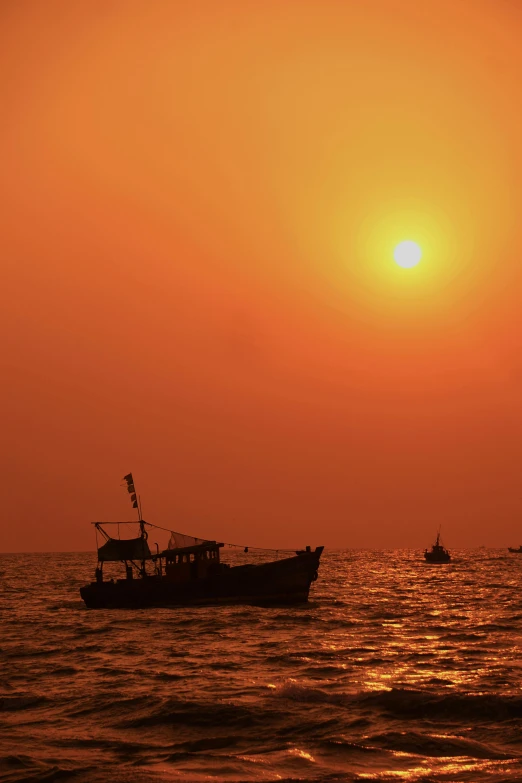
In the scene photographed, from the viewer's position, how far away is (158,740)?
1656cm

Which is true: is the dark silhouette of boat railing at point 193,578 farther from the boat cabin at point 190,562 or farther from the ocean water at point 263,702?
the ocean water at point 263,702

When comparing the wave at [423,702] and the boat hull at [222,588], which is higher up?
the boat hull at [222,588]

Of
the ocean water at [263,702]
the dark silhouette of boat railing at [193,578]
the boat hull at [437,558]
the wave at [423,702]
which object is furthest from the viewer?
the boat hull at [437,558]

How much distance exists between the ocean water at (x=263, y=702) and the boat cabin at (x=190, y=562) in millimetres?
7306

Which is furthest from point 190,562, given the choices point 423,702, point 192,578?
point 423,702

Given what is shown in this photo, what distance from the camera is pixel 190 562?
46.7 m

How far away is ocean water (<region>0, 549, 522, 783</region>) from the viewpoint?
1458cm

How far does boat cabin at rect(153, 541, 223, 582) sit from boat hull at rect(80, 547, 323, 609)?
1.20ft

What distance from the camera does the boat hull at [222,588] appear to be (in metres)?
46.5

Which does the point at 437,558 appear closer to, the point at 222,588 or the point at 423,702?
the point at 222,588

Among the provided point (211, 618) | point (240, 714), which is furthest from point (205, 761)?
point (211, 618)

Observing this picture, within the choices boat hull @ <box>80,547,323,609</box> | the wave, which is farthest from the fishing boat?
the wave

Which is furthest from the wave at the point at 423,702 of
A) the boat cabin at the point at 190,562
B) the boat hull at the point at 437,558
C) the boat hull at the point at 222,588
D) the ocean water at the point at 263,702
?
the boat hull at the point at 437,558

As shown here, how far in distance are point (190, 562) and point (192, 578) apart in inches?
36.9
